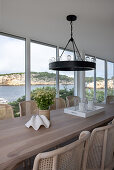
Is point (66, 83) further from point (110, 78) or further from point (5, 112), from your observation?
point (110, 78)

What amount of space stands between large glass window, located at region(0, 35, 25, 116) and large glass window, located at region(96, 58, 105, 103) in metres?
3.11

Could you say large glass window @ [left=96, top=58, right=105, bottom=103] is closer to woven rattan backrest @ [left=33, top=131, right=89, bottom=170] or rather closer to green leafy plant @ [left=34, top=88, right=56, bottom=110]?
green leafy plant @ [left=34, top=88, right=56, bottom=110]

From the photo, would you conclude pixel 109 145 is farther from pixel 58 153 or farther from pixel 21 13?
pixel 21 13

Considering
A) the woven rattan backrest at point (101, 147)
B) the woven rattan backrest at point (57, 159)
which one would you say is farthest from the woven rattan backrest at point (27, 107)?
the woven rattan backrest at point (57, 159)

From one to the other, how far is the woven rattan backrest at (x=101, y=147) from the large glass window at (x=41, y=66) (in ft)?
7.30

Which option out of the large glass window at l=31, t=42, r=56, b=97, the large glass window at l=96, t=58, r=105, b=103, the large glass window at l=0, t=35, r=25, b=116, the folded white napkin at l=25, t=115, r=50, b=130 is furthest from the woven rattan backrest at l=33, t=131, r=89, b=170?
the large glass window at l=96, t=58, r=105, b=103

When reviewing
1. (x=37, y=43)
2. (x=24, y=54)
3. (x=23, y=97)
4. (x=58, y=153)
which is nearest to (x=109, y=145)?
(x=58, y=153)

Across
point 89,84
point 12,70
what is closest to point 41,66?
point 12,70

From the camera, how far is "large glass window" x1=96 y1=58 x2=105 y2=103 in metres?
5.25

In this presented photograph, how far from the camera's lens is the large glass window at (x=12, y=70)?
2.80 metres

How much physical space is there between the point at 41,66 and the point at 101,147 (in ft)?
8.41

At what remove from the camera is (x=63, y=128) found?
1.60 m

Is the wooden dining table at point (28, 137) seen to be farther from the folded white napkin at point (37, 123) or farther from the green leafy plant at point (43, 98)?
the green leafy plant at point (43, 98)

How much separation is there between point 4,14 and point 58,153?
2692 millimetres
